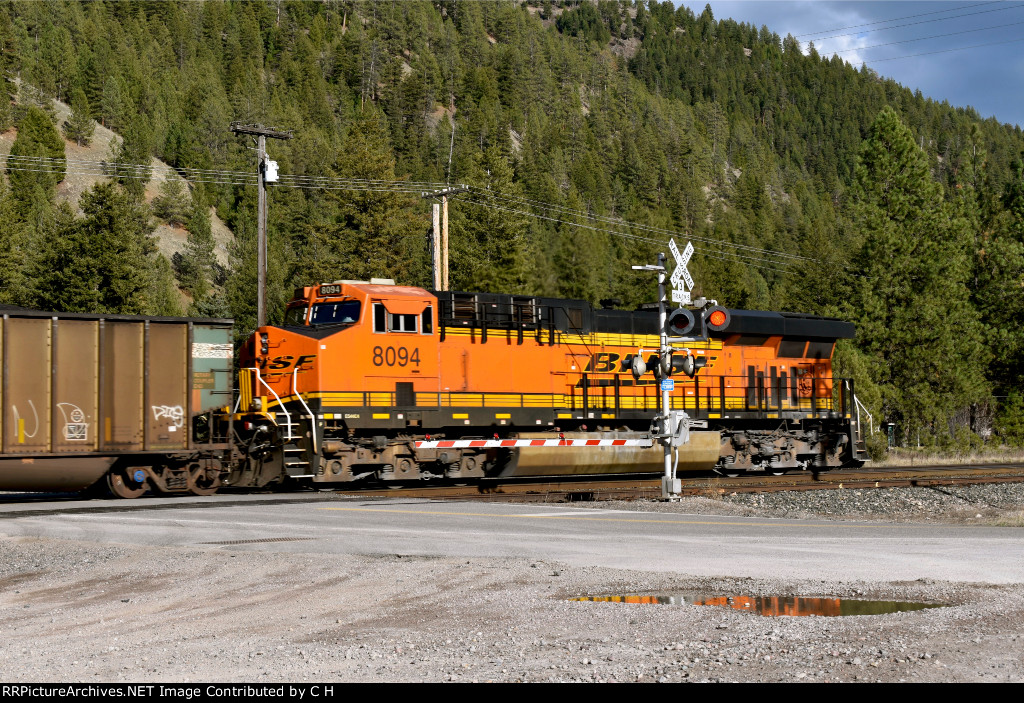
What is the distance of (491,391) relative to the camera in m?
25.5

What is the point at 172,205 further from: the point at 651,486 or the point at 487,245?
the point at 651,486

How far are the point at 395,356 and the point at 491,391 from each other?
9.27ft

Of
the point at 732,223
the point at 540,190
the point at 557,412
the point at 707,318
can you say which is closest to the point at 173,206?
the point at 540,190

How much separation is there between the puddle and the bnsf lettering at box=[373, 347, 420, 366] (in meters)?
15.2

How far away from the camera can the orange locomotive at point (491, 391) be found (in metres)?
23.2

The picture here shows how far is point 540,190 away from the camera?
420 ft

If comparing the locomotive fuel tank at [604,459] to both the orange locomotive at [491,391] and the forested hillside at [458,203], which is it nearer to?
the orange locomotive at [491,391]

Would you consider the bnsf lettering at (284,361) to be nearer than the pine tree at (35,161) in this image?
Yes

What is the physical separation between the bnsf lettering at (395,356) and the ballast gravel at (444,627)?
11.7 metres

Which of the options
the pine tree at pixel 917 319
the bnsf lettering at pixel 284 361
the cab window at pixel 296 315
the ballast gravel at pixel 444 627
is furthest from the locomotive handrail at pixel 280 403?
the pine tree at pixel 917 319

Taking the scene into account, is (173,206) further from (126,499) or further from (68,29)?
(126,499)

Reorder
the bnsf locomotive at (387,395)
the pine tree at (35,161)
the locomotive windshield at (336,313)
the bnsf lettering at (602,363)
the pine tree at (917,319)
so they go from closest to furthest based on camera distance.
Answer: the bnsf locomotive at (387,395)
the locomotive windshield at (336,313)
the bnsf lettering at (602,363)
the pine tree at (917,319)
the pine tree at (35,161)

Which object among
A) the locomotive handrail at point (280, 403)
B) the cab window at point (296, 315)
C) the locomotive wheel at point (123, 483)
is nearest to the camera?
the locomotive wheel at point (123, 483)

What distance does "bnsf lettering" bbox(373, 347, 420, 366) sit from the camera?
23.8 metres
